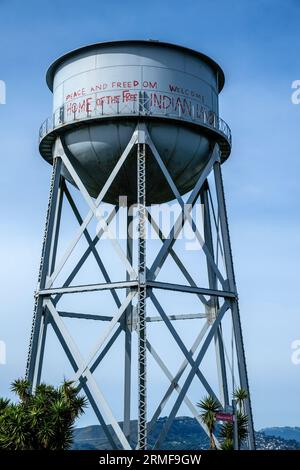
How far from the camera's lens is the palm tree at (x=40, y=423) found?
27.1 metres

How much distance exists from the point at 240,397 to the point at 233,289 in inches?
183

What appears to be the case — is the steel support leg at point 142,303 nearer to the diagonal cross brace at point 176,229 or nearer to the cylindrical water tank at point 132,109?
the diagonal cross brace at point 176,229

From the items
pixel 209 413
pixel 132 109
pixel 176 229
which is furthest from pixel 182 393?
pixel 132 109

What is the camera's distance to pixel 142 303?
28.3 metres

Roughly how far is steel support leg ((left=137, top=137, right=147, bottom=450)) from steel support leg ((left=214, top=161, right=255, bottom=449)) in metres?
4.91

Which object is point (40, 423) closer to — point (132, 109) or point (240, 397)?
point (240, 397)

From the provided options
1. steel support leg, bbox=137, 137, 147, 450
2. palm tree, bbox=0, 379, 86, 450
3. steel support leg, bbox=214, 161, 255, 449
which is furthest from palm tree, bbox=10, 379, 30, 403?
steel support leg, bbox=214, 161, 255, 449

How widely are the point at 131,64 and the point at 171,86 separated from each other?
1907 millimetres

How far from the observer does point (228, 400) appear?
34312mm

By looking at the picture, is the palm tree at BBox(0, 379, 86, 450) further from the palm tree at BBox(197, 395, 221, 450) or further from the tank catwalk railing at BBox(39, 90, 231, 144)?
the tank catwalk railing at BBox(39, 90, 231, 144)

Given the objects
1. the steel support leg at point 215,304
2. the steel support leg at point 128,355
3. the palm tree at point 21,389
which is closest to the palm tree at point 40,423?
the palm tree at point 21,389

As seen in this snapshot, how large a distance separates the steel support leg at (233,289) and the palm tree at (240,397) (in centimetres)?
21
